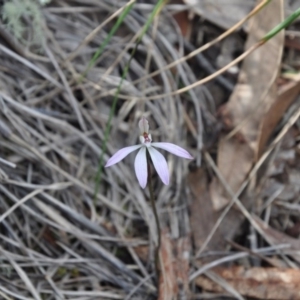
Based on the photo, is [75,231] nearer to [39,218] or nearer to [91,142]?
[39,218]

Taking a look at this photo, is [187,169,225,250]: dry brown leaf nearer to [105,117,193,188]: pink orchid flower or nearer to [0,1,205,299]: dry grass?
[0,1,205,299]: dry grass

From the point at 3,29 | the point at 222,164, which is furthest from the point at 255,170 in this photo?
the point at 3,29

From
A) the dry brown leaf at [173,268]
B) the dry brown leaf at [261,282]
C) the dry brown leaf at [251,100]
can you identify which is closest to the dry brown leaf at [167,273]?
the dry brown leaf at [173,268]

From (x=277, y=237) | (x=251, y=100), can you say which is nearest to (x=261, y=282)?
(x=277, y=237)

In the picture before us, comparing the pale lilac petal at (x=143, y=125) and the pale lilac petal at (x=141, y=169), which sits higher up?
the pale lilac petal at (x=143, y=125)

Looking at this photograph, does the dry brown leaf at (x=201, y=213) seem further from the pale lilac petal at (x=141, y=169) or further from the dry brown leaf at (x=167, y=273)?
the pale lilac petal at (x=141, y=169)

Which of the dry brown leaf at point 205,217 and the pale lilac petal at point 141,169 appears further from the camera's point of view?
the dry brown leaf at point 205,217

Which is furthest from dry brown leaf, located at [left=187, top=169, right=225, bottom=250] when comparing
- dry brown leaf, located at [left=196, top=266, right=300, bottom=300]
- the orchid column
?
the orchid column

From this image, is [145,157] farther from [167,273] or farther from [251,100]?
[251,100]
